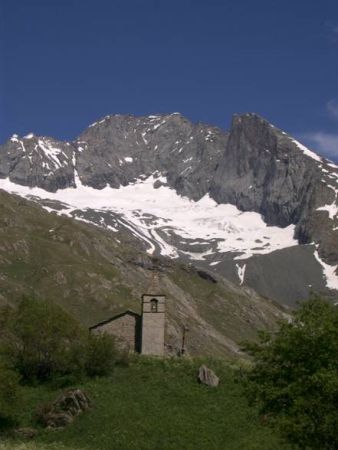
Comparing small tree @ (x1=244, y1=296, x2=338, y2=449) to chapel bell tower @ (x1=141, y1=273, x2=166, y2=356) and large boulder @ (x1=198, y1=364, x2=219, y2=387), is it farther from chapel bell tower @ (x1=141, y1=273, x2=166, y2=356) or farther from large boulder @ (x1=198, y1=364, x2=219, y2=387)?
chapel bell tower @ (x1=141, y1=273, x2=166, y2=356)

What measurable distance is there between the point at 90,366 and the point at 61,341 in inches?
141

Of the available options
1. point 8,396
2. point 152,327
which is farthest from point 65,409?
point 152,327

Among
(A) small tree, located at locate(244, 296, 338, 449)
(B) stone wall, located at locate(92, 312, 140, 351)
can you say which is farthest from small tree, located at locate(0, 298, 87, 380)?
(A) small tree, located at locate(244, 296, 338, 449)

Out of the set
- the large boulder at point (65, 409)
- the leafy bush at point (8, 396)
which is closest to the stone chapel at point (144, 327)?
the large boulder at point (65, 409)

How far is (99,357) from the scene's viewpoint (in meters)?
71.6

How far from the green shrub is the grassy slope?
3.69 feet

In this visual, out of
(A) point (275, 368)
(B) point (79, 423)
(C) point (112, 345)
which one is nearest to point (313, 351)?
(A) point (275, 368)

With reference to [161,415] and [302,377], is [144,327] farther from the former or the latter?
[302,377]

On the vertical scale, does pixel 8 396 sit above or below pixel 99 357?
below

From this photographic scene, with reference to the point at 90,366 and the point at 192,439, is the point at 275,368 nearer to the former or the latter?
the point at 192,439

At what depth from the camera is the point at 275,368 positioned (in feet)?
135

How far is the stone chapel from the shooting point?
277 ft

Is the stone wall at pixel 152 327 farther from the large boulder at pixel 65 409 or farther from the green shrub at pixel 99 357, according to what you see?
the large boulder at pixel 65 409

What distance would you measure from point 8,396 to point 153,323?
26.7 metres
